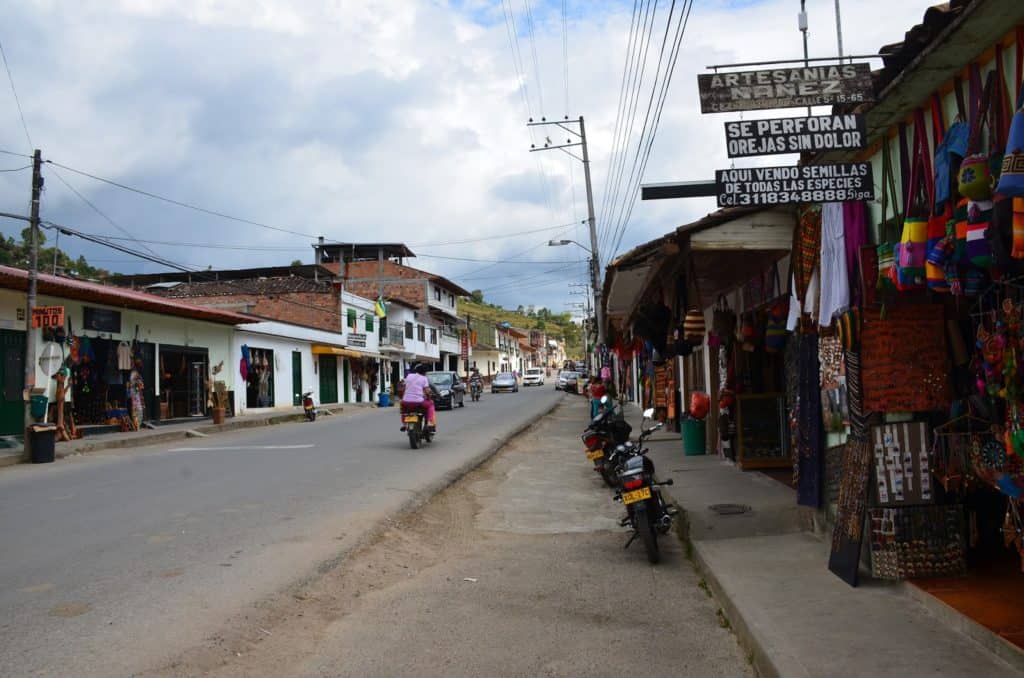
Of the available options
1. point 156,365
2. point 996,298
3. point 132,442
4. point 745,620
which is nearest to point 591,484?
point 745,620

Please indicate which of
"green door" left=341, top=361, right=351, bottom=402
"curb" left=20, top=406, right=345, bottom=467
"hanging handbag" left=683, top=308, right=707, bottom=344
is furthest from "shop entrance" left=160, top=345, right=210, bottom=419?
"hanging handbag" left=683, top=308, right=707, bottom=344

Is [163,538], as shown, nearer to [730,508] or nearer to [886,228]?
[730,508]

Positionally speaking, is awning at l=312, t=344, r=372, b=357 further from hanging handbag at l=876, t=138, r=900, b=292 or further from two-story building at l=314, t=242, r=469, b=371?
hanging handbag at l=876, t=138, r=900, b=292

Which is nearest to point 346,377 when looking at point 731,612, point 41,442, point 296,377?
point 296,377

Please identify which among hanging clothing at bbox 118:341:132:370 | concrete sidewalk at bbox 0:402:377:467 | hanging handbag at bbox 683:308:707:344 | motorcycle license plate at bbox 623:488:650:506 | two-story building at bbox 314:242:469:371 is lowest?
concrete sidewalk at bbox 0:402:377:467

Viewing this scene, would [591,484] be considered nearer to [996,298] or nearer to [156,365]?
[996,298]

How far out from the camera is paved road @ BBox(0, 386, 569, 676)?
16.0ft

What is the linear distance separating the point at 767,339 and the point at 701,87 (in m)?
4.69

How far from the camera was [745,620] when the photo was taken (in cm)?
481

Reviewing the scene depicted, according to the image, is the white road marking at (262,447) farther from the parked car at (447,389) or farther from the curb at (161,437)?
the parked car at (447,389)

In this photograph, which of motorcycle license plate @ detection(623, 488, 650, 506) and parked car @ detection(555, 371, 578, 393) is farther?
parked car @ detection(555, 371, 578, 393)

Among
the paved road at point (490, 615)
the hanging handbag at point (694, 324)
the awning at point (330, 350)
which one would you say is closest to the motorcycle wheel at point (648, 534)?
the paved road at point (490, 615)

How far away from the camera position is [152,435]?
2084 cm

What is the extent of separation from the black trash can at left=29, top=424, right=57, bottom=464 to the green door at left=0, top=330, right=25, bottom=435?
3.13 metres
